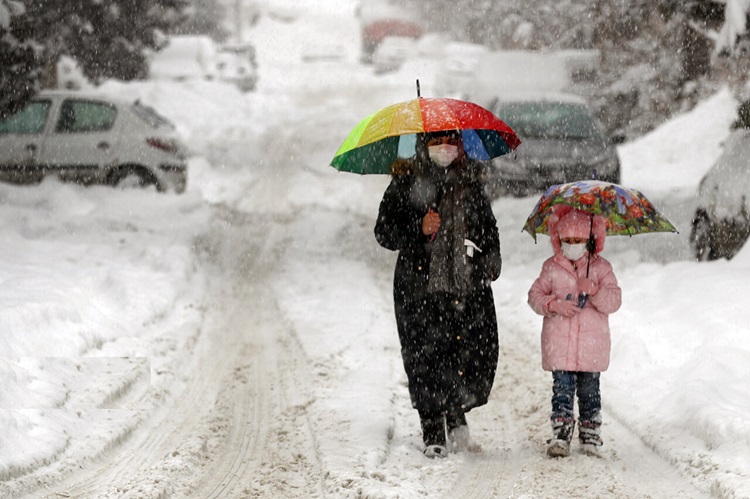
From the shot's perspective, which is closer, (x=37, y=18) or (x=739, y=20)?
(x=739, y=20)

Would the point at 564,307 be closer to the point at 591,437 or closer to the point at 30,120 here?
the point at 591,437

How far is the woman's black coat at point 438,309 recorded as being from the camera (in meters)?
5.66

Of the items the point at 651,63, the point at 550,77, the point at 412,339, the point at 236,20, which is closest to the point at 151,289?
the point at 412,339

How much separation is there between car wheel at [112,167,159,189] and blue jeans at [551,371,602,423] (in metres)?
9.87

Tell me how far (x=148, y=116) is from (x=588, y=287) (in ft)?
34.3

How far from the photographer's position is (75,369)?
721 centimetres

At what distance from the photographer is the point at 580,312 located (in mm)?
5625

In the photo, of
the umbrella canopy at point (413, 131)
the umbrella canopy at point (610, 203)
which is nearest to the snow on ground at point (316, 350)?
the umbrella canopy at point (610, 203)

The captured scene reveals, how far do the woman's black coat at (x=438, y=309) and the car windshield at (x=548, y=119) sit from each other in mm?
8849

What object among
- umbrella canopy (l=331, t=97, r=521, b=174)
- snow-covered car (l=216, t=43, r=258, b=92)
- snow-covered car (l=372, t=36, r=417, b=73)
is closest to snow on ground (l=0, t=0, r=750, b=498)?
umbrella canopy (l=331, t=97, r=521, b=174)

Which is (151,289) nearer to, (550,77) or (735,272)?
(735,272)

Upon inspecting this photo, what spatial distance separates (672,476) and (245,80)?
2809cm

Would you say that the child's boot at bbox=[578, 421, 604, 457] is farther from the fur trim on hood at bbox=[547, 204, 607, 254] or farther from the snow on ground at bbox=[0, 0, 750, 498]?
the fur trim on hood at bbox=[547, 204, 607, 254]

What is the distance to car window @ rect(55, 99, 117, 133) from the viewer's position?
14.3 metres
